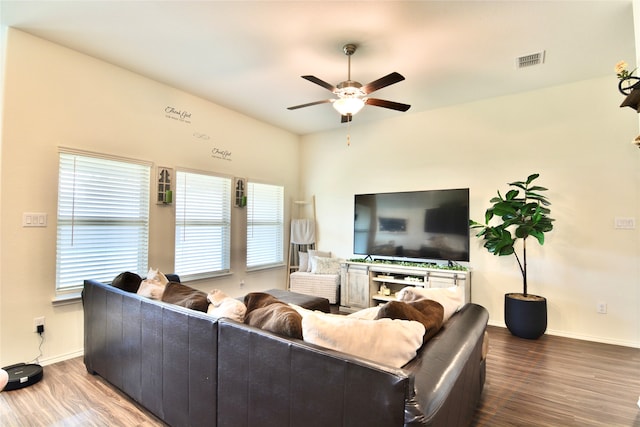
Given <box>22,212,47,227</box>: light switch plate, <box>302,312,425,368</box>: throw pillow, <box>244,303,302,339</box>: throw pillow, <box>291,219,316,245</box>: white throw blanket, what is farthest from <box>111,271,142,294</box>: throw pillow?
<box>291,219,316,245</box>: white throw blanket

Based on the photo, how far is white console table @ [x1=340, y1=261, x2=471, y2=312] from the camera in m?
4.19

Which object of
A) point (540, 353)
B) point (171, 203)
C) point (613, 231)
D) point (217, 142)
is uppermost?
point (217, 142)

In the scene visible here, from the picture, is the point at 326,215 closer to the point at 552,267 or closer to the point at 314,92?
the point at 314,92

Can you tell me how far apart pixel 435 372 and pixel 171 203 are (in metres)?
3.70

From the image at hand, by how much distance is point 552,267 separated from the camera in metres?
3.83

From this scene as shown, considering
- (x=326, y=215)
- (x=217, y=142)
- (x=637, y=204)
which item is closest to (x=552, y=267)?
(x=637, y=204)

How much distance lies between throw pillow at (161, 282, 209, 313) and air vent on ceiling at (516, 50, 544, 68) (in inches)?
146

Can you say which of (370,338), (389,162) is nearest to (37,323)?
(370,338)

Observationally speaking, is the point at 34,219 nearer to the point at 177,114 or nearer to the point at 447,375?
the point at 177,114

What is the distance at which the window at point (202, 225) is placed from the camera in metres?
4.15

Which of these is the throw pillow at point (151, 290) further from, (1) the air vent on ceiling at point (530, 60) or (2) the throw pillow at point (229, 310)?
(1) the air vent on ceiling at point (530, 60)

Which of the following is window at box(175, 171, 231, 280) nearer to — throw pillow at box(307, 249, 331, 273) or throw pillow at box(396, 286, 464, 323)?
throw pillow at box(307, 249, 331, 273)

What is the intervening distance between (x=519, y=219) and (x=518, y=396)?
200cm

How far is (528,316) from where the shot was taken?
11.6 ft
